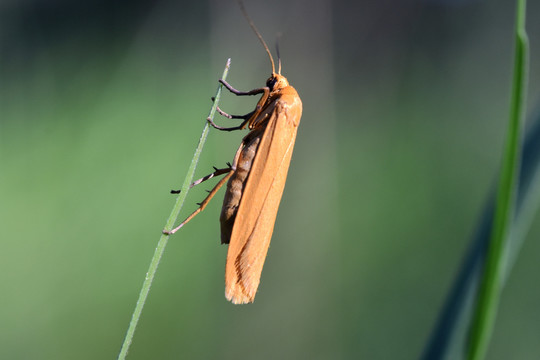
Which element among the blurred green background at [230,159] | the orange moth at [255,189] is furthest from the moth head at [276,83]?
the blurred green background at [230,159]

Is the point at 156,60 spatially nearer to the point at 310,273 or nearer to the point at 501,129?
the point at 310,273

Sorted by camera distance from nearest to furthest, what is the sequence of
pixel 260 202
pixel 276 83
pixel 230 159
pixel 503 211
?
pixel 503 211
pixel 260 202
pixel 276 83
pixel 230 159

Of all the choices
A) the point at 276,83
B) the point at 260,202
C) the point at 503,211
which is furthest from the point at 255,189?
the point at 503,211

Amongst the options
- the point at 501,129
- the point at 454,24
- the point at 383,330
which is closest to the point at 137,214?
Result: the point at 383,330

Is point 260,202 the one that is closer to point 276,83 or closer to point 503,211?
point 276,83

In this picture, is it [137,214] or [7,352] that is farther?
[137,214]

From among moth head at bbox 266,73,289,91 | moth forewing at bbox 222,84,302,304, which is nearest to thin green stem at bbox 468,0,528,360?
moth forewing at bbox 222,84,302,304

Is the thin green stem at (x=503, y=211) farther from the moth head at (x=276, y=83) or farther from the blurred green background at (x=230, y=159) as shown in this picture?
the blurred green background at (x=230, y=159)
